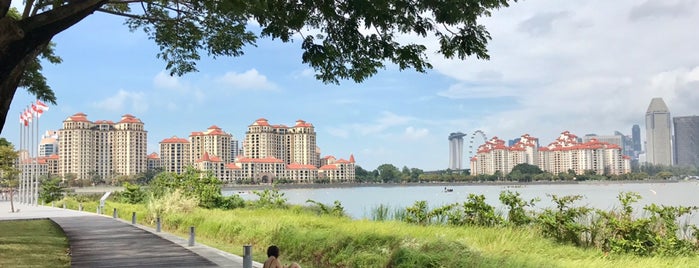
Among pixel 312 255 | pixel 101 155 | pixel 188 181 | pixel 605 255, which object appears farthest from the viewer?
pixel 101 155

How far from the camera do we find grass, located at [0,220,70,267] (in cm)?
1321

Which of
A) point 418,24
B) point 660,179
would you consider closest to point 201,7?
point 418,24

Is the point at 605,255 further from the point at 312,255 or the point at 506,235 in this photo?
the point at 312,255

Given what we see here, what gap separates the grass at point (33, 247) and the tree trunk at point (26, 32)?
19.6 feet

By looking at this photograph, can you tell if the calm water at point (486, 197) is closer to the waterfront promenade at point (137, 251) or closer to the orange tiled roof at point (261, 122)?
the waterfront promenade at point (137, 251)

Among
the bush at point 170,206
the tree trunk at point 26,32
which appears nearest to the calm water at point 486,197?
the bush at point 170,206

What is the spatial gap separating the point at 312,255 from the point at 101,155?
145588 millimetres

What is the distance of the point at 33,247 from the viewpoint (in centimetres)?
1614

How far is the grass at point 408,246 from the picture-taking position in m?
10.2

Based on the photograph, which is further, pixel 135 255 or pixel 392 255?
pixel 135 255

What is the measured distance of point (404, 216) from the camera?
1792 cm

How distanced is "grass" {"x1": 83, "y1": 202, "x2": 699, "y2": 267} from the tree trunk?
6521 mm

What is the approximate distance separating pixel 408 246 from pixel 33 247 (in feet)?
35.7

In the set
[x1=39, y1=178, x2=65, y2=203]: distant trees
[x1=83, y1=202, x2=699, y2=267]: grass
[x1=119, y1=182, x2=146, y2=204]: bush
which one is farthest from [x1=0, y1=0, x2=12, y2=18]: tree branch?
[x1=39, y1=178, x2=65, y2=203]: distant trees
